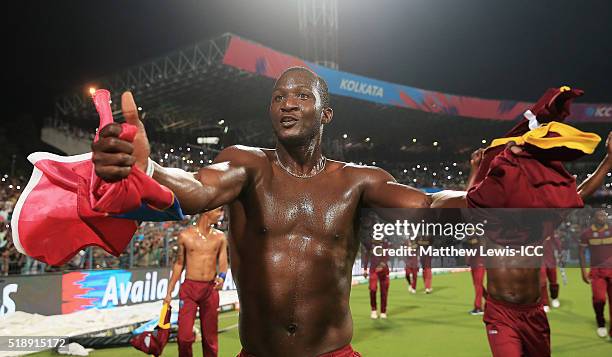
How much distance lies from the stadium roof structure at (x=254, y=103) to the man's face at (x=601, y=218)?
15.4 m

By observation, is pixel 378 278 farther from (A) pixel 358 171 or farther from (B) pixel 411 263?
(A) pixel 358 171

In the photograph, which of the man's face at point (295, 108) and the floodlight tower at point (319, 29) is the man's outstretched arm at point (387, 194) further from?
the floodlight tower at point (319, 29)

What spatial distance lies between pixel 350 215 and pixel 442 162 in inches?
1627

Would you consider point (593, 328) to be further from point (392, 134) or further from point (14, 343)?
point (392, 134)

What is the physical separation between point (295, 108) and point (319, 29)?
31.7 meters

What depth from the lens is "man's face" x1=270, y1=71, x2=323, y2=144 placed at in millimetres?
2574

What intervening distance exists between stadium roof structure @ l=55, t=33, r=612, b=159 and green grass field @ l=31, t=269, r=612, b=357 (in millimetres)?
12202

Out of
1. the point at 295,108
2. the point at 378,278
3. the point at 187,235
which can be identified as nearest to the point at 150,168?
the point at 295,108

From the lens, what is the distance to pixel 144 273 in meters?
11.7

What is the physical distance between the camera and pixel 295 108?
2570 mm

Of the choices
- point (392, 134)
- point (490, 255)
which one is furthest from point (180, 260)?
point (392, 134)

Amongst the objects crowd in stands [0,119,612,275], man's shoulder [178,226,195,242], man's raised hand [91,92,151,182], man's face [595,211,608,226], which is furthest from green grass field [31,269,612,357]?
man's raised hand [91,92,151,182]

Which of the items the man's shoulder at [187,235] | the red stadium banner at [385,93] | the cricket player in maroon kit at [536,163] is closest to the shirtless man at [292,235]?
the cricket player in maroon kit at [536,163]


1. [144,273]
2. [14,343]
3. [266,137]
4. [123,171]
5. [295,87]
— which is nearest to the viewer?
[123,171]
